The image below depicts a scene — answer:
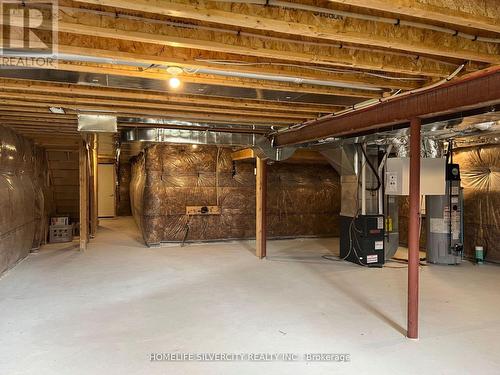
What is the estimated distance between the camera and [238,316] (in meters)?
3.19

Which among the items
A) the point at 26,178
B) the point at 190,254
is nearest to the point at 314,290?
the point at 190,254

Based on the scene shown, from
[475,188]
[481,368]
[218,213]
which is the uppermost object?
[475,188]

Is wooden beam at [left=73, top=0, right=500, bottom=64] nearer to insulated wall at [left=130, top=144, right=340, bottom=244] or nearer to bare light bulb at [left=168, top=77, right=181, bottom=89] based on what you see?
bare light bulb at [left=168, top=77, right=181, bottom=89]

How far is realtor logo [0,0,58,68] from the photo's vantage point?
5.27ft

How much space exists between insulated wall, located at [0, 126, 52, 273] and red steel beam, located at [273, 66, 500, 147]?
13.3ft

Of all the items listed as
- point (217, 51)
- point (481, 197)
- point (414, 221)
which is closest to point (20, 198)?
point (217, 51)

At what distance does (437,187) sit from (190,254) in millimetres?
3924

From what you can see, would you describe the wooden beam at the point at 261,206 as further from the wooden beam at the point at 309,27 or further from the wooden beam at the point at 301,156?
the wooden beam at the point at 309,27

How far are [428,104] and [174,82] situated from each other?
74.7 inches

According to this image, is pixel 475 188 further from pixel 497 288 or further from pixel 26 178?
pixel 26 178

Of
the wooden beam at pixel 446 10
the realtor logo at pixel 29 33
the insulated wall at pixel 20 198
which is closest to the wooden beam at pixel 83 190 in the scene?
the insulated wall at pixel 20 198

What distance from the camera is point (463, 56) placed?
2.02m

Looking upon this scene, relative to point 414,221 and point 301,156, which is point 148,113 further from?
point 301,156

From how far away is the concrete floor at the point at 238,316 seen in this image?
239cm
